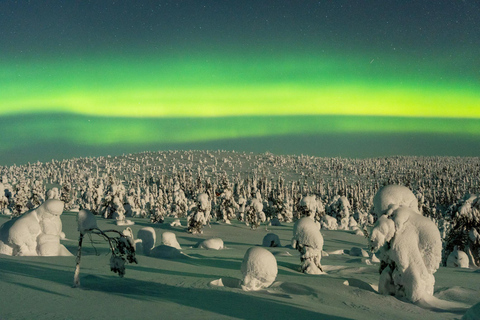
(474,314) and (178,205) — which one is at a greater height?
(474,314)

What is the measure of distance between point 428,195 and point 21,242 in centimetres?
17889

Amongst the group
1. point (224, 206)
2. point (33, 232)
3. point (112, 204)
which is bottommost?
point (112, 204)

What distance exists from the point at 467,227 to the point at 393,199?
768 inches

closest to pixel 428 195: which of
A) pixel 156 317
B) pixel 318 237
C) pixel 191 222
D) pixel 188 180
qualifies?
pixel 188 180

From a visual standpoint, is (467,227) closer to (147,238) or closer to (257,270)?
(257,270)

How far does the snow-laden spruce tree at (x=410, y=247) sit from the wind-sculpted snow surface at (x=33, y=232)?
15862 mm

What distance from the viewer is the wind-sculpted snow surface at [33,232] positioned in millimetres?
20266

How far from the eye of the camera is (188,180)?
153125mm

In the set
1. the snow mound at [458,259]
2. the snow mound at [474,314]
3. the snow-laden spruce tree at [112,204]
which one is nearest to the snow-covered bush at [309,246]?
the snow mound at [474,314]

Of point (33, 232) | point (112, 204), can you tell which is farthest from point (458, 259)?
point (112, 204)

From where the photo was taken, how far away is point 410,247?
47.1ft

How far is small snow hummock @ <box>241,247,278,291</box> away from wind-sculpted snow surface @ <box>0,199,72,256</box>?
11144 mm

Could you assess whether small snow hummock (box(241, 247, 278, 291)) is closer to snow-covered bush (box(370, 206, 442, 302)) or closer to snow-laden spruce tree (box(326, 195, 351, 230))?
snow-covered bush (box(370, 206, 442, 302))

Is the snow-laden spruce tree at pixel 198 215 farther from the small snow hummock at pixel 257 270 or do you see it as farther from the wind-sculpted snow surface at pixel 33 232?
the small snow hummock at pixel 257 270
